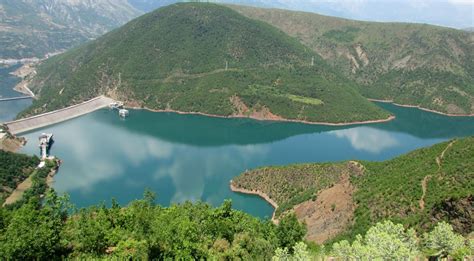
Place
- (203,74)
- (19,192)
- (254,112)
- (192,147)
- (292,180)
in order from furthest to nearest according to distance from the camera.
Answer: (203,74) → (254,112) → (192,147) → (19,192) → (292,180)

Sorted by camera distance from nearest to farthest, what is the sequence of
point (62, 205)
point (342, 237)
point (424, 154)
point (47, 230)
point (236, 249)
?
point (47, 230)
point (236, 249)
point (62, 205)
point (342, 237)
point (424, 154)

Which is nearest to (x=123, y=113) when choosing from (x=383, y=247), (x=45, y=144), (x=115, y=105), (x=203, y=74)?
(x=115, y=105)

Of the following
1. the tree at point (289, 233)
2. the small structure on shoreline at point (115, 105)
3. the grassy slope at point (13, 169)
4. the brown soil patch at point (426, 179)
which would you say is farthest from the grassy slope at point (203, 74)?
the tree at point (289, 233)

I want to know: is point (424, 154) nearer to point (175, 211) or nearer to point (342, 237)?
point (342, 237)

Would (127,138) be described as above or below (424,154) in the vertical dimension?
below

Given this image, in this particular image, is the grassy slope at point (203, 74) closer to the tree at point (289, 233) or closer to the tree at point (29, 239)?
the tree at point (289, 233)

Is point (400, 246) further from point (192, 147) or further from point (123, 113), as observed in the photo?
point (123, 113)

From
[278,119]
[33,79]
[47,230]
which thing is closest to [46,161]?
[47,230]
